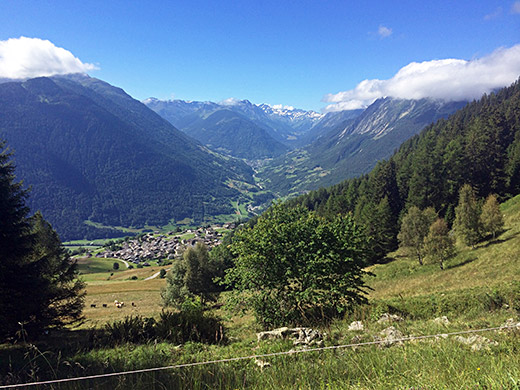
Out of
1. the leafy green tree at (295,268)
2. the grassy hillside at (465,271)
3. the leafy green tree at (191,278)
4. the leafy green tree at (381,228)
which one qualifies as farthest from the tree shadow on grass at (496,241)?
the leafy green tree at (191,278)

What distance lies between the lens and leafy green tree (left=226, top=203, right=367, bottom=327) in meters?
13.5

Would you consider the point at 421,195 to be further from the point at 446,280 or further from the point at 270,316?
the point at 270,316

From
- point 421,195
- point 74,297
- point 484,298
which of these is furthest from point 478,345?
point 421,195

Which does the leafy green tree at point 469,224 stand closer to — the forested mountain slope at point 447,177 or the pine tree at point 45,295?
the forested mountain slope at point 447,177

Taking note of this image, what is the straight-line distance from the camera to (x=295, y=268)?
49.0 feet

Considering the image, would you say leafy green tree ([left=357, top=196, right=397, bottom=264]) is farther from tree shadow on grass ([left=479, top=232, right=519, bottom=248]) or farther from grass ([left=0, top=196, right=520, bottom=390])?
grass ([left=0, top=196, right=520, bottom=390])

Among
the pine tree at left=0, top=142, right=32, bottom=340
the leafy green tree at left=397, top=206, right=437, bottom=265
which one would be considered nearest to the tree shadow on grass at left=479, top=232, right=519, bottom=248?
the leafy green tree at left=397, top=206, right=437, bottom=265

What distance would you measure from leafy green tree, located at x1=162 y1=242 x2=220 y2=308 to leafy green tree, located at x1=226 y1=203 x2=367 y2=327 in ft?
78.4

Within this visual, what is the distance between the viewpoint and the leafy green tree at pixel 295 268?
13.5 m

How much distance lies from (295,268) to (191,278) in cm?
2735

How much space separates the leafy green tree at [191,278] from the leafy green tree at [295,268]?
2390cm

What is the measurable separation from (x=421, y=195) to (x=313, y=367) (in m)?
69.7

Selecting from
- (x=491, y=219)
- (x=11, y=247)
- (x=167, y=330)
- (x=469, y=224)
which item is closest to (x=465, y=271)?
(x=469, y=224)

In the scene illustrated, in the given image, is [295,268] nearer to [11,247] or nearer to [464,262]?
[11,247]
